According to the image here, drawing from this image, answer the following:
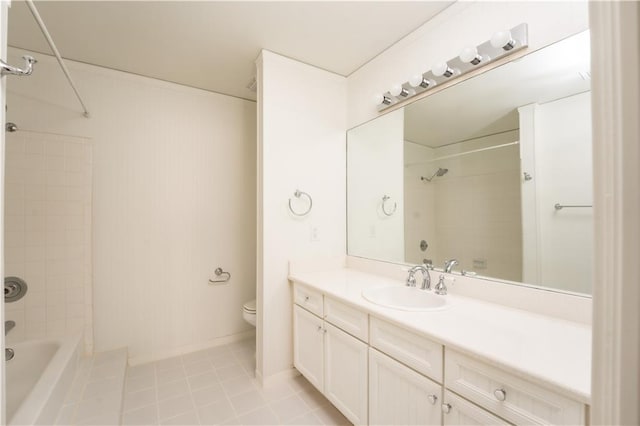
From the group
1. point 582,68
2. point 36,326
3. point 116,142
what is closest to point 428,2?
point 582,68

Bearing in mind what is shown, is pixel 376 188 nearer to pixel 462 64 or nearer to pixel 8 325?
pixel 462 64

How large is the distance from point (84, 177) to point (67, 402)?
153cm

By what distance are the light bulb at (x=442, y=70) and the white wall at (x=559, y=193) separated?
46 cm

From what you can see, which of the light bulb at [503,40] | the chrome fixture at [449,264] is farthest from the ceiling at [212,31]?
the chrome fixture at [449,264]

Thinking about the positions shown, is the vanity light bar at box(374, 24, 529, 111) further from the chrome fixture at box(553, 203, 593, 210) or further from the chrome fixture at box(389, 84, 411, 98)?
the chrome fixture at box(553, 203, 593, 210)

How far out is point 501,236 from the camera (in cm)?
141

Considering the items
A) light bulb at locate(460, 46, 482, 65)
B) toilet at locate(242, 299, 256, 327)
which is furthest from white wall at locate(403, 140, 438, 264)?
toilet at locate(242, 299, 256, 327)

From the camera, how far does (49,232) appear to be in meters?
2.04

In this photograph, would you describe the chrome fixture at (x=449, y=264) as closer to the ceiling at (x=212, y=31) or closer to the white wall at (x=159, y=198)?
the ceiling at (x=212, y=31)

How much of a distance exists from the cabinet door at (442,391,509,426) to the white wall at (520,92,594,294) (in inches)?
25.9

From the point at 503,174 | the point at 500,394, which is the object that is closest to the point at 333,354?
the point at 500,394

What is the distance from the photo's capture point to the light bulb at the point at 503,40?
1.31 meters

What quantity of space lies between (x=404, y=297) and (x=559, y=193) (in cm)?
93

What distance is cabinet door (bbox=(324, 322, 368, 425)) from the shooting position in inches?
55.0
